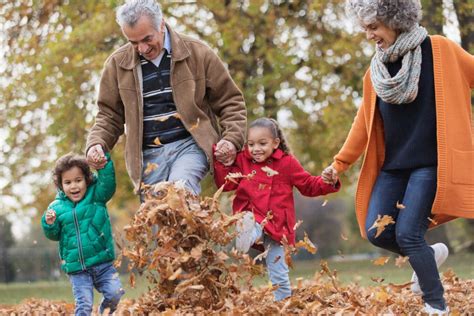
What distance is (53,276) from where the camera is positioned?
2448 cm

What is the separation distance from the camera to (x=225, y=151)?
677 cm

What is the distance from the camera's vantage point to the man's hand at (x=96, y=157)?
6773mm

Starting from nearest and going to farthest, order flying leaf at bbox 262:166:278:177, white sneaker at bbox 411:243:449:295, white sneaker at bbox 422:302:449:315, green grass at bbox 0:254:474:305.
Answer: white sneaker at bbox 422:302:449:315, white sneaker at bbox 411:243:449:295, flying leaf at bbox 262:166:278:177, green grass at bbox 0:254:474:305

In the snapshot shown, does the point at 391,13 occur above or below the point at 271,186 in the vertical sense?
above

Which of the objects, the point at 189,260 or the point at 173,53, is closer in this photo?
the point at 189,260

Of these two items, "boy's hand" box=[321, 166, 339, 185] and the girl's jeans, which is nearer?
"boy's hand" box=[321, 166, 339, 185]

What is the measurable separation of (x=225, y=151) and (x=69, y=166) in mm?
1169

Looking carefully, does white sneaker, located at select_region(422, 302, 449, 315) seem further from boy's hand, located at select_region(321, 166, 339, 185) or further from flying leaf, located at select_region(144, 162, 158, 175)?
flying leaf, located at select_region(144, 162, 158, 175)

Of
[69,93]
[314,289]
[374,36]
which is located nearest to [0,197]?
[69,93]

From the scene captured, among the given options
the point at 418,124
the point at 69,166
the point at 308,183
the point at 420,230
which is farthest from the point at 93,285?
the point at 418,124

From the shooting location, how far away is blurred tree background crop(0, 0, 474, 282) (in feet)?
60.0

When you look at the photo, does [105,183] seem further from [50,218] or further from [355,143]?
[355,143]

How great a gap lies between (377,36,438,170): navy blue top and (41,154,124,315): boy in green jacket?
6.74ft

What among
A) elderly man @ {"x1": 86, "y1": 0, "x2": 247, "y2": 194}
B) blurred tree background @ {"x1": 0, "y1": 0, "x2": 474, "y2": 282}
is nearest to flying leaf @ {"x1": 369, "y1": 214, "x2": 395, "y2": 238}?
elderly man @ {"x1": 86, "y1": 0, "x2": 247, "y2": 194}
